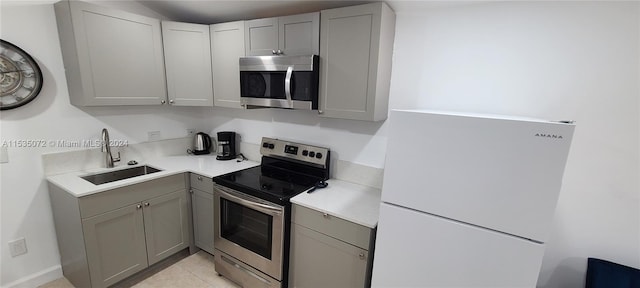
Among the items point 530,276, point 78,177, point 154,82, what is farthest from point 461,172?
point 78,177

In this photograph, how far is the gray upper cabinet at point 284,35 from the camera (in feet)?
6.32

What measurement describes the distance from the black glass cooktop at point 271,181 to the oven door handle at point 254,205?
2.0 inches

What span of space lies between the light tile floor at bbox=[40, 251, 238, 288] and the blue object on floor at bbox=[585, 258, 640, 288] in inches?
92.3

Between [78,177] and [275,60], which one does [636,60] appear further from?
[78,177]

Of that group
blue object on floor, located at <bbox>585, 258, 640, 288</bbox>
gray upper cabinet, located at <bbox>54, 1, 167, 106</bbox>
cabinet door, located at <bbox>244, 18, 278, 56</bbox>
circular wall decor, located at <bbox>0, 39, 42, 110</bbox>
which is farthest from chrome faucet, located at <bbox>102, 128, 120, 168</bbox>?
blue object on floor, located at <bbox>585, 258, 640, 288</bbox>

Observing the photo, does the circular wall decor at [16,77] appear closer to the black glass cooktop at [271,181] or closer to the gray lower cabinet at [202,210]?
the gray lower cabinet at [202,210]

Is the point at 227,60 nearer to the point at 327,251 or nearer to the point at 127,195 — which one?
the point at 127,195

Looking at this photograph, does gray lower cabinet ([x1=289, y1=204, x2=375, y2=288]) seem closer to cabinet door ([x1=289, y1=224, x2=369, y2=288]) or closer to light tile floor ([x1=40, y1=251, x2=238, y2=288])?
cabinet door ([x1=289, y1=224, x2=369, y2=288])

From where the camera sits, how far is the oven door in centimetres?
188

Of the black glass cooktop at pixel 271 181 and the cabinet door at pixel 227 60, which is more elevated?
the cabinet door at pixel 227 60

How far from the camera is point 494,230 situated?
1195 mm

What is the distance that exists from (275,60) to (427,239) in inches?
61.3

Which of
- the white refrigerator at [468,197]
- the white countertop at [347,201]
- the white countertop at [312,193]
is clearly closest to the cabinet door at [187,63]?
the white countertop at [312,193]

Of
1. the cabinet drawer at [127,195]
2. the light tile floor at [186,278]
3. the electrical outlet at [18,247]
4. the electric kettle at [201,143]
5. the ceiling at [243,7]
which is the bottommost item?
the light tile floor at [186,278]
